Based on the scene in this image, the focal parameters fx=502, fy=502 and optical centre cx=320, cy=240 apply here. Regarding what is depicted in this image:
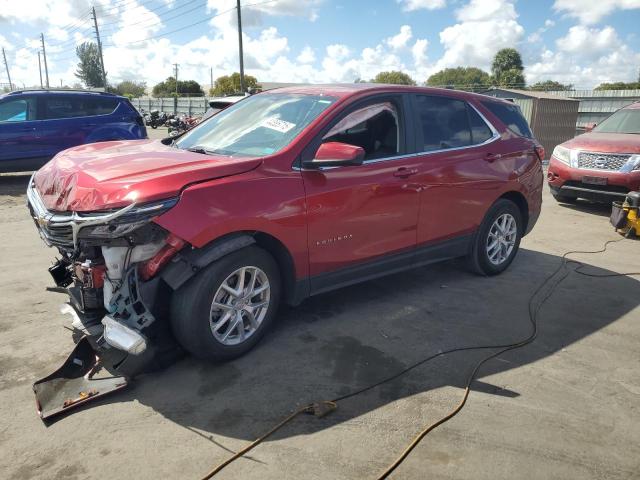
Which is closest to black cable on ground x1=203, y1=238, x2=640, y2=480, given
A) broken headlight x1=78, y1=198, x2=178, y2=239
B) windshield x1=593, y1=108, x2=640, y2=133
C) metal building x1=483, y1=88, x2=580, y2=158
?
broken headlight x1=78, y1=198, x2=178, y2=239

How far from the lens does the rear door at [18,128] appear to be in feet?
31.9

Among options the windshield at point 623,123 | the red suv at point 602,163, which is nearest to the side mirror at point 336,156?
the red suv at point 602,163

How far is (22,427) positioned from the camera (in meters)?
2.71

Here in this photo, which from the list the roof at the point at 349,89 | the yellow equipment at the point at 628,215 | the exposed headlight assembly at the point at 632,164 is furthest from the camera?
the exposed headlight assembly at the point at 632,164

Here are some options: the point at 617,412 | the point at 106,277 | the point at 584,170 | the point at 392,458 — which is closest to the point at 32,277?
the point at 106,277

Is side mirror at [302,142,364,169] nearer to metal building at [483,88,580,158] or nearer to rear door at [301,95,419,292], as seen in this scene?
rear door at [301,95,419,292]

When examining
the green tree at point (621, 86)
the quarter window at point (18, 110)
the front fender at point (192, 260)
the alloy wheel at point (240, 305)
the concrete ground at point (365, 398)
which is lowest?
the concrete ground at point (365, 398)

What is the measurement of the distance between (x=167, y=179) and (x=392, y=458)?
1999mm

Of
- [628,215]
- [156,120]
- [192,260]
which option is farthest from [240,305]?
[156,120]

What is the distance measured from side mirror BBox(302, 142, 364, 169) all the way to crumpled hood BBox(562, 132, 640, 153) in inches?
258

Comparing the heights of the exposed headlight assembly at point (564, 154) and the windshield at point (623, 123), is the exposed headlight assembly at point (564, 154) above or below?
below

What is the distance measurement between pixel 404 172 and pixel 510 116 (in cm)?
200

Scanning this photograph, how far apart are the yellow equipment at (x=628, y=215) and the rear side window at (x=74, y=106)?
32.4 feet

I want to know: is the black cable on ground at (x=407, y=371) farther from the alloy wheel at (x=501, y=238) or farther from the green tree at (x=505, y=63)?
the green tree at (x=505, y=63)
